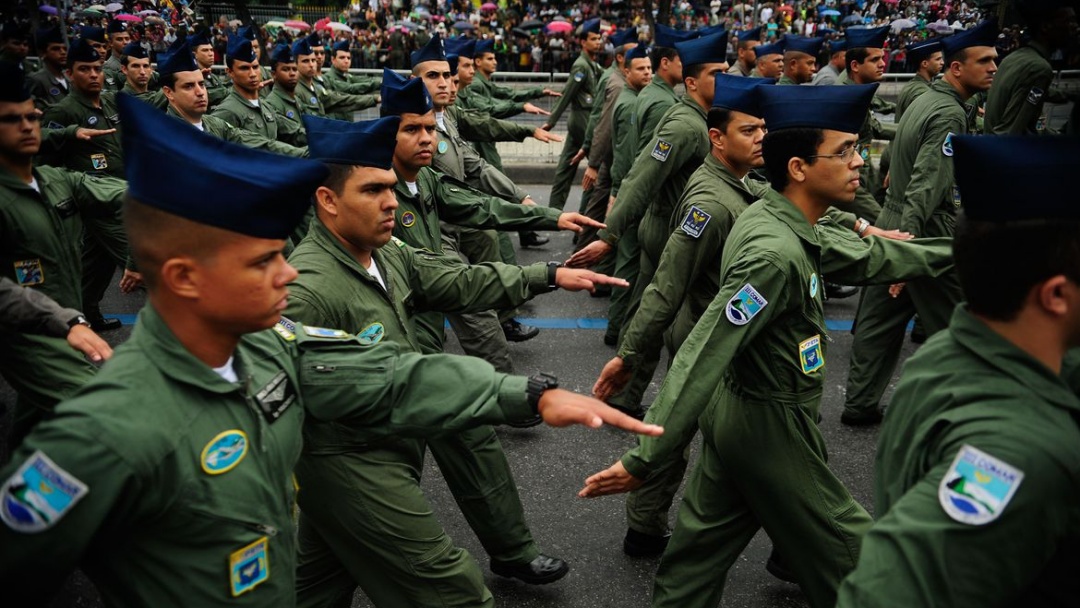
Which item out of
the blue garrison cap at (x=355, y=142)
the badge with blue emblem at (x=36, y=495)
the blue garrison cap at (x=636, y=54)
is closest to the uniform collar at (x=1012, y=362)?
the badge with blue emblem at (x=36, y=495)

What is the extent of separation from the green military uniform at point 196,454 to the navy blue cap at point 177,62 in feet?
18.1

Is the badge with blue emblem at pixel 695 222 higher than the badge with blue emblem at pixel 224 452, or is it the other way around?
the badge with blue emblem at pixel 224 452

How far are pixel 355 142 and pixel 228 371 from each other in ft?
4.57

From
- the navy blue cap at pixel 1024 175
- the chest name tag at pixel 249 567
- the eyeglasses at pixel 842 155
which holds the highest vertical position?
the navy blue cap at pixel 1024 175

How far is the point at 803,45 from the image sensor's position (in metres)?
7.61

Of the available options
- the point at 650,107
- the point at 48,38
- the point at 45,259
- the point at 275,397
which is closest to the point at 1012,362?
the point at 275,397

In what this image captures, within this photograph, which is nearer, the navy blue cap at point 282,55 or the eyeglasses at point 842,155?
the eyeglasses at point 842,155

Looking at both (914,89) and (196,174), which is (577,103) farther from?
(196,174)

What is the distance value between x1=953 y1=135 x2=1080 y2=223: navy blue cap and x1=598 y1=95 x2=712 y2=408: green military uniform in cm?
331

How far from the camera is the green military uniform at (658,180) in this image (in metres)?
5.14

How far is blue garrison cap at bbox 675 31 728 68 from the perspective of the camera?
561 cm

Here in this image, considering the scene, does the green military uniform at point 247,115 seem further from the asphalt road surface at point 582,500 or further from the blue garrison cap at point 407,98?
the blue garrison cap at point 407,98

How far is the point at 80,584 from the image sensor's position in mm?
3764

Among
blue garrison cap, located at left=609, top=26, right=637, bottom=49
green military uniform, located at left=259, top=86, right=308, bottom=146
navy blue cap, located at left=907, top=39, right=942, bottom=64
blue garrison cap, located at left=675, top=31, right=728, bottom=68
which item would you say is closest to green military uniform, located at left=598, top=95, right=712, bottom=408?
blue garrison cap, located at left=675, top=31, right=728, bottom=68
